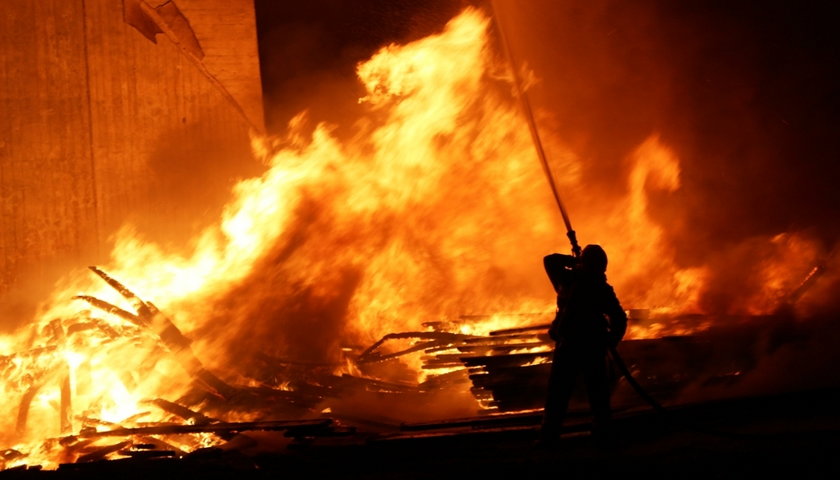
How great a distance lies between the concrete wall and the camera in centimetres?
969

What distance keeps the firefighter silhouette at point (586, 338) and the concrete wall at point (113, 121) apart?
5925 millimetres

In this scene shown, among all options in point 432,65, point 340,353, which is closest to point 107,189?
point 340,353

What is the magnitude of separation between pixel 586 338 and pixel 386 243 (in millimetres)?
4144

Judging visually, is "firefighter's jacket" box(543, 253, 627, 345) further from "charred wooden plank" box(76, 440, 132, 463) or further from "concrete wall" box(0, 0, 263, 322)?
"concrete wall" box(0, 0, 263, 322)

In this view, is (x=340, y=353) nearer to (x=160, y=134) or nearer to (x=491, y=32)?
(x=160, y=134)

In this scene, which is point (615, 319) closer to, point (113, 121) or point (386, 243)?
point (386, 243)

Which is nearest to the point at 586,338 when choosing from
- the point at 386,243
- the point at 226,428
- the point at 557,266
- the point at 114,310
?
the point at 557,266

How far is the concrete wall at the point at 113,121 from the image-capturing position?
9688 millimetres

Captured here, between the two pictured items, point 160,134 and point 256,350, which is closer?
point 256,350

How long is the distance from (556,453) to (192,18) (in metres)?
7.82

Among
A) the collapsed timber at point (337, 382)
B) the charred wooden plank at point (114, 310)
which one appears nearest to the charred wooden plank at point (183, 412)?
the collapsed timber at point (337, 382)

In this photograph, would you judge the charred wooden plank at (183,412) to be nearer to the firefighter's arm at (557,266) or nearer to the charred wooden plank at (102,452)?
the charred wooden plank at (102,452)

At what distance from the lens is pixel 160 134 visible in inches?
395

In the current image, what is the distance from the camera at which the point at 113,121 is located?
990 cm
